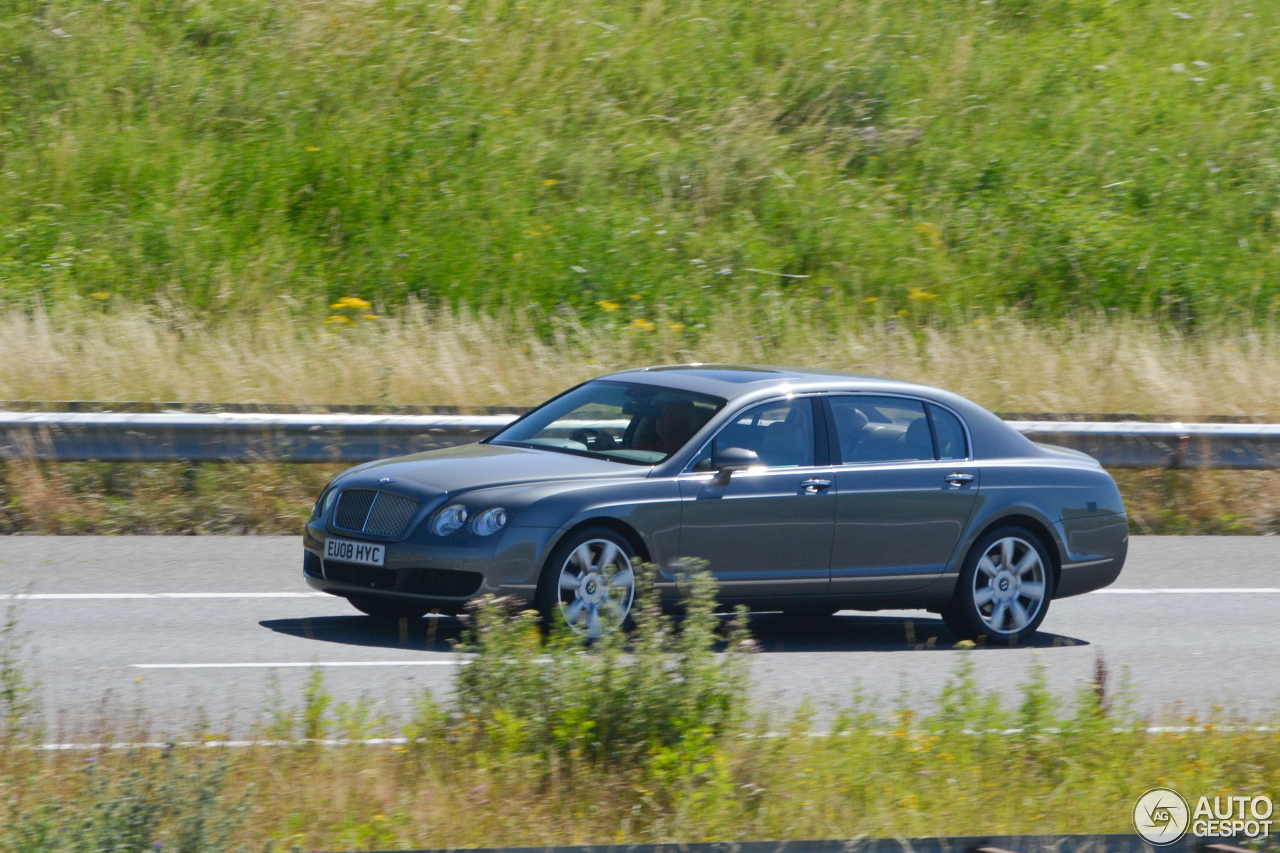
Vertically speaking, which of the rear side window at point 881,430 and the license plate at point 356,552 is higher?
the rear side window at point 881,430

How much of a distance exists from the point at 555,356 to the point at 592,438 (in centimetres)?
666

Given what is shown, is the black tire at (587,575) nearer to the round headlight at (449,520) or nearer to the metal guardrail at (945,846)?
the round headlight at (449,520)

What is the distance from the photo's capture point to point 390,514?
7977mm

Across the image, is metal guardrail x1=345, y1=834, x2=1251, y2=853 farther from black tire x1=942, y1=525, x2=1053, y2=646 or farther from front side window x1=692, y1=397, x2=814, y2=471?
black tire x1=942, y1=525, x2=1053, y2=646

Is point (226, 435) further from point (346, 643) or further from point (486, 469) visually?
point (486, 469)

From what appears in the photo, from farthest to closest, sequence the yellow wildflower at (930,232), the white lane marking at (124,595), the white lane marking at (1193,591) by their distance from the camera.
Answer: the yellow wildflower at (930,232), the white lane marking at (1193,591), the white lane marking at (124,595)

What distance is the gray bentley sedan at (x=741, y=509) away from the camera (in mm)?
7828

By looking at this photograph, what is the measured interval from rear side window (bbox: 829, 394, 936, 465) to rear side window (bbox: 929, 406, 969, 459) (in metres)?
0.06

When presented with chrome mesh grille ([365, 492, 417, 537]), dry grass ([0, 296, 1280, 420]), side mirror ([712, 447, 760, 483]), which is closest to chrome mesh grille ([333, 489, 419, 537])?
chrome mesh grille ([365, 492, 417, 537])

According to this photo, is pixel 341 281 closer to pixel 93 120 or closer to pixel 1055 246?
pixel 93 120

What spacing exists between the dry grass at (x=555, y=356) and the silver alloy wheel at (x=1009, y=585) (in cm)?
573

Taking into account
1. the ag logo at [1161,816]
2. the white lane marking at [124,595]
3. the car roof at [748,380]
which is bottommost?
the ag logo at [1161,816]

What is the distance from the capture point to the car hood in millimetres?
7957

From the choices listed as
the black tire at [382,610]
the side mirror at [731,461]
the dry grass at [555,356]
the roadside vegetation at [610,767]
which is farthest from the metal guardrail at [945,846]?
the dry grass at [555,356]
